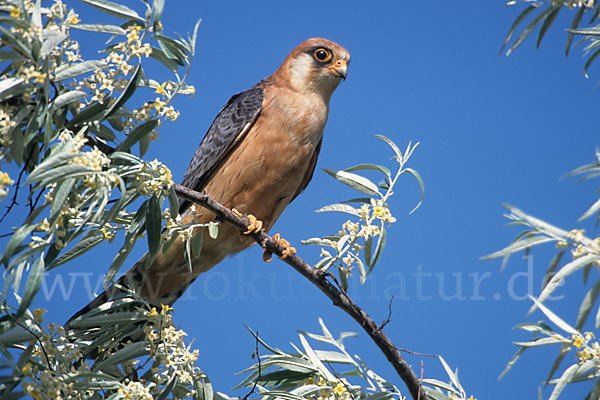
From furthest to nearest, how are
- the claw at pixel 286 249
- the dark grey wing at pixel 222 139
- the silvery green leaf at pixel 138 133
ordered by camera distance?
the dark grey wing at pixel 222 139, the claw at pixel 286 249, the silvery green leaf at pixel 138 133

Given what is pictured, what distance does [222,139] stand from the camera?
15.5ft

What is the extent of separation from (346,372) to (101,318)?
1409 mm

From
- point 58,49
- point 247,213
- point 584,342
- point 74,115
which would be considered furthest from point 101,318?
point 584,342

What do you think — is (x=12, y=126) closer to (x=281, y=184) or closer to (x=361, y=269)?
(x=361, y=269)

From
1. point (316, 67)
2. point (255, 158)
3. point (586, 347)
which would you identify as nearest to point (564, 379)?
point (586, 347)

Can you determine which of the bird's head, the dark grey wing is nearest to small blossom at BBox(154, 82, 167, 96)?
the dark grey wing

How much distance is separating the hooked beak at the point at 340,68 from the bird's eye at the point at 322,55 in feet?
0.30

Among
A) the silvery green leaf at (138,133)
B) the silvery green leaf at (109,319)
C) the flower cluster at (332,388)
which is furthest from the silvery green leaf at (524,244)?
the silvery green leaf at (109,319)

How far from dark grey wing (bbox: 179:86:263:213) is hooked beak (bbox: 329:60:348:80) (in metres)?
0.62

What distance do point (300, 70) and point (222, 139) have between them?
890 mm

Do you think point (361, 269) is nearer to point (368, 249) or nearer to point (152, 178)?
point (368, 249)

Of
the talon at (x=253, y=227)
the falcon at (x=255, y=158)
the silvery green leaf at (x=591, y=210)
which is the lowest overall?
the silvery green leaf at (x=591, y=210)

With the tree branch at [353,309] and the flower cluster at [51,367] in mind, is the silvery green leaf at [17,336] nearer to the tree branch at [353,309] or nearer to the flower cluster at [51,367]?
the flower cluster at [51,367]

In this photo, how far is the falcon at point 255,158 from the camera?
448 centimetres
